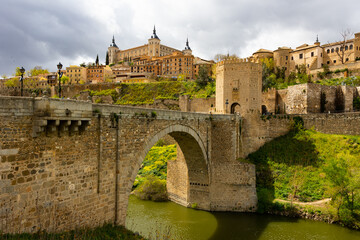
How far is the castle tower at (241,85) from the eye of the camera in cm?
2197

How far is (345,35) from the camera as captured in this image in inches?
1927

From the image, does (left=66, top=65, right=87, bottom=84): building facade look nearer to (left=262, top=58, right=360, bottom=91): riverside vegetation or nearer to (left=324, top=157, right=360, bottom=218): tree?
(left=262, top=58, right=360, bottom=91): riverside vegetation

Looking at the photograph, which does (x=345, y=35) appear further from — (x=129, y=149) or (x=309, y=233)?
(x=129, y=149)

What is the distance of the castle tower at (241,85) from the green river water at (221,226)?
9284 millimetres

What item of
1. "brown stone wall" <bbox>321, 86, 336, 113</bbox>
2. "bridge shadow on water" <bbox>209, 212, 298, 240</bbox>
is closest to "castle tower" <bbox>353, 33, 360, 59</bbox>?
"brown stone wall" <bbox>321, 86, 336, 113</bbox>

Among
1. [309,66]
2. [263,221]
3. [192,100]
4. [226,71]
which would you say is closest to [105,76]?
[192,100]

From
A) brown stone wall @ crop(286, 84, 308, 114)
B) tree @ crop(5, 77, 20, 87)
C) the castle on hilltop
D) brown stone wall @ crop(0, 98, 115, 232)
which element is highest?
the castle on hilltop

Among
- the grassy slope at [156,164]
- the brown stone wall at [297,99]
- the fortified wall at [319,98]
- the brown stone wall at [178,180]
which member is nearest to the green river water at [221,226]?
the brown stone wall at [178,180]

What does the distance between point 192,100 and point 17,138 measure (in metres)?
36.7

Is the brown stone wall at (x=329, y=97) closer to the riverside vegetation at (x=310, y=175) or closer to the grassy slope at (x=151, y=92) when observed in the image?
the riverside vegetation at (x=310, y=175)

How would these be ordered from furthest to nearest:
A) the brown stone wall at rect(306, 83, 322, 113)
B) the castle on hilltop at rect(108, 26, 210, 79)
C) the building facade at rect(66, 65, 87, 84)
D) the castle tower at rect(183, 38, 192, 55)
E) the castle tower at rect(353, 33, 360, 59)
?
1. the castle tower at rect(183, 38, 192, 55)
2. the building facade at rect(66, 65, 87, 84)
3. the castle on hilltop at rect(108, 26, 210, 79)
4. the castle tower at rect(353, 33, 360, 59)
5. the brown stone wall at rect(306, 83, 322, 113)

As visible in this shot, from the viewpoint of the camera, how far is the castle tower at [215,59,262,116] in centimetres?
2197

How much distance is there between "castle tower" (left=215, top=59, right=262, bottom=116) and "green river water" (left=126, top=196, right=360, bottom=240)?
30.5ft

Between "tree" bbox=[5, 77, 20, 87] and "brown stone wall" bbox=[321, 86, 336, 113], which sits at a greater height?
"tree" bbox=[5, 77, 20, 87]
